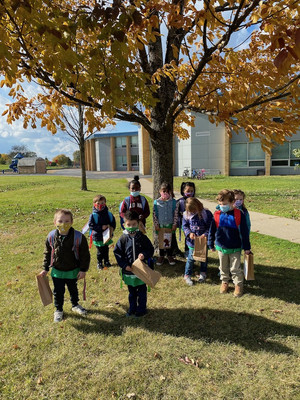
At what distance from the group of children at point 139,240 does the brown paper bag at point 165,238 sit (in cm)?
6

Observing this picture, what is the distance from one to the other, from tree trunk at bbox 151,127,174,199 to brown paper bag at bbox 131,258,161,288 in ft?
7.65

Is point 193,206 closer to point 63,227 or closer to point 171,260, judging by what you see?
point 171,260

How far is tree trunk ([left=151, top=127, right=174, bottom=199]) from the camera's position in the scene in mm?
5212

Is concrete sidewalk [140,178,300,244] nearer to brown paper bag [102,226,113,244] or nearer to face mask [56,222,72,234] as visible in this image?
brown paper bag [102,226,113,244]

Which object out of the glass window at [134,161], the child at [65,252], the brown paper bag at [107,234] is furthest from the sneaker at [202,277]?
the glass window at [134,161]

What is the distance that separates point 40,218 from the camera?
32.3ft

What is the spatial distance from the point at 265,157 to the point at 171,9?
1019 inches

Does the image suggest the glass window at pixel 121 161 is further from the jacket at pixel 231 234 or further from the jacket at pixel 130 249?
the jacket at pixel 130 249

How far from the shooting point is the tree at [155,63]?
274 centimetres

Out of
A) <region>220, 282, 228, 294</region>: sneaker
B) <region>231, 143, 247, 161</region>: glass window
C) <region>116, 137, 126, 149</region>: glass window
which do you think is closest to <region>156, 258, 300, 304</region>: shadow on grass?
<region>220, 282, 228, 294</region>: sneaker

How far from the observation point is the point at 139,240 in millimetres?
3568

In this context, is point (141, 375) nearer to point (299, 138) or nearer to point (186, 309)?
point (186, 309)

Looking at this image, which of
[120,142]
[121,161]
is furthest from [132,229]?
[120,142]

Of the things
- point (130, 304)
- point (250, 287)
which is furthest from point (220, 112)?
point (130, 304)
